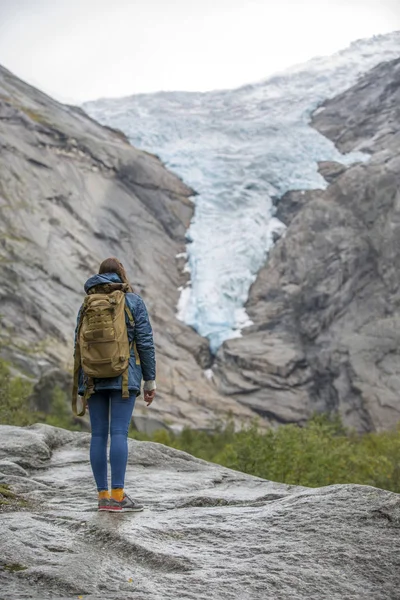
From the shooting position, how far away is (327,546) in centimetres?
580

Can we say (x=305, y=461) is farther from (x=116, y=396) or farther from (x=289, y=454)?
(x=116, y=396)

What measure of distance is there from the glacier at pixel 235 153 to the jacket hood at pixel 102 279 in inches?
1824

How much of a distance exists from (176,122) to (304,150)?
15417mm

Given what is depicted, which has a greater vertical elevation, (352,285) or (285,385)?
(352,285)

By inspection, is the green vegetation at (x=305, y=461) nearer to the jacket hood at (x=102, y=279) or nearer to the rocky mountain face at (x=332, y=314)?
the rocky mountain face at (x=332, y=314)

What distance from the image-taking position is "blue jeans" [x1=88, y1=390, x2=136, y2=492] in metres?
7.20

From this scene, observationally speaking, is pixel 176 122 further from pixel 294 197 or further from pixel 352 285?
pixel 352 285

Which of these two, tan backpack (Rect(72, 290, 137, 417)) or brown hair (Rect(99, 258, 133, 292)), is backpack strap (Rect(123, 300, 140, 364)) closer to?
tan backpack (Rect(72, 290, 137, 417))

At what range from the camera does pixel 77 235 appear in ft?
181

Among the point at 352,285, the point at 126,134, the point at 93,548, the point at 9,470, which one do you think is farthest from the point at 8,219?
the point at 93,548

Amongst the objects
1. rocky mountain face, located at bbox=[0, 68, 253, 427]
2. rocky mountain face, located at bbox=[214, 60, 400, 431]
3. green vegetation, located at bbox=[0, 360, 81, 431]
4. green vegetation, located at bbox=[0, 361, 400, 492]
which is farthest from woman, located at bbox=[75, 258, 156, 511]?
rocky mountain face, located at bbox=[214, 60, 400, 431]

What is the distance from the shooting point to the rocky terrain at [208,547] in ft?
16.7

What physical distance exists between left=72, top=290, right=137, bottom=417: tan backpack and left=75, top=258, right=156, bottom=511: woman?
2.3 inches

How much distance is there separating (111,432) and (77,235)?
160 ft
